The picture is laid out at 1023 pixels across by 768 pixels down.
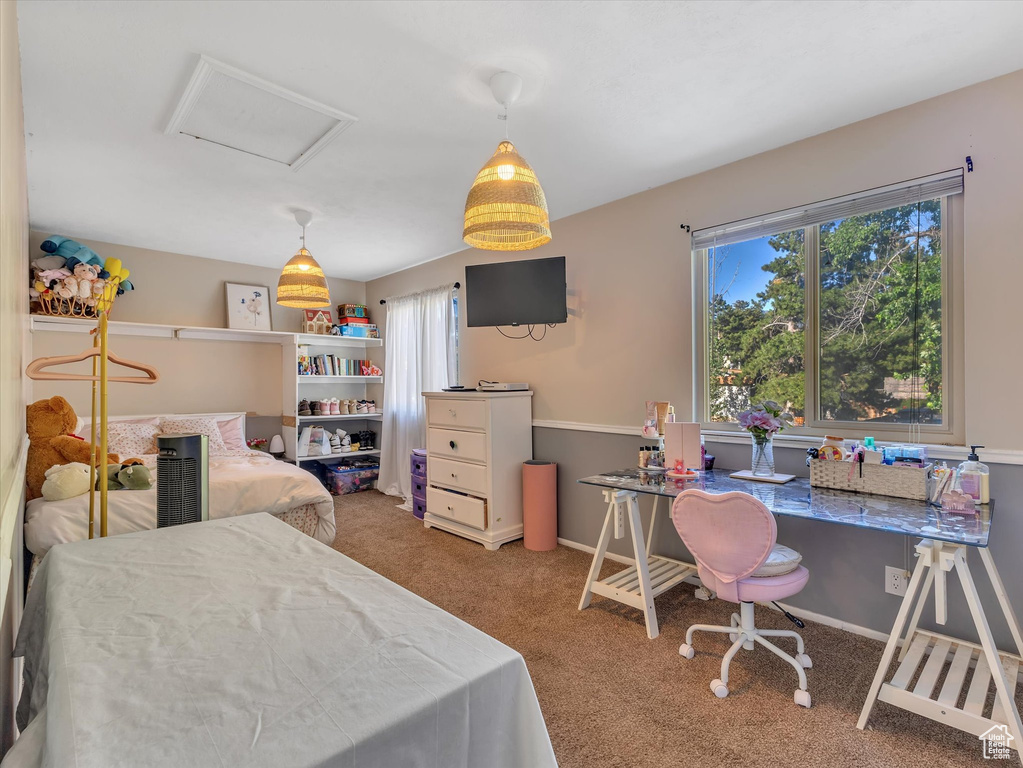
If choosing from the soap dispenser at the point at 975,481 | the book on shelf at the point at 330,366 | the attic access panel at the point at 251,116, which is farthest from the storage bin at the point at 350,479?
the soap dispenser at the point at 975,481

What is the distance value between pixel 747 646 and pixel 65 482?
138 inches

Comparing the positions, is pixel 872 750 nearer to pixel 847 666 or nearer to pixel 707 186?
pixel 847 666

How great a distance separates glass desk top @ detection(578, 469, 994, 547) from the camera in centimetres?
162

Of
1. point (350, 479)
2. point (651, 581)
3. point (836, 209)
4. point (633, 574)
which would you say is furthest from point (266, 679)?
point (350, 479)

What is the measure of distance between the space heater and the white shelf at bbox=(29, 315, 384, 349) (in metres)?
2.36

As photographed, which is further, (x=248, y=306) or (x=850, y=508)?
(x=248, y=306)

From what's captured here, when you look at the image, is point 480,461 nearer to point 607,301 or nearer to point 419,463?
point 419,463

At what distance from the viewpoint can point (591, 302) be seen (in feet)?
11.4

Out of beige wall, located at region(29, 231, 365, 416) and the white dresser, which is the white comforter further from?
beige wall, located at region(29, 231, 365, 416)

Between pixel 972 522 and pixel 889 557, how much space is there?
2.09 feet

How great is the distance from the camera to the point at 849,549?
2.37m

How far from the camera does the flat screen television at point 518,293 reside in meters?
3.52

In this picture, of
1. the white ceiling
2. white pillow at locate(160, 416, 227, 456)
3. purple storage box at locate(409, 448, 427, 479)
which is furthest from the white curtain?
the white ceiling

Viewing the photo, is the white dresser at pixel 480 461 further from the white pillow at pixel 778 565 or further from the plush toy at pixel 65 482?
the plush toy at pixel 65 482
